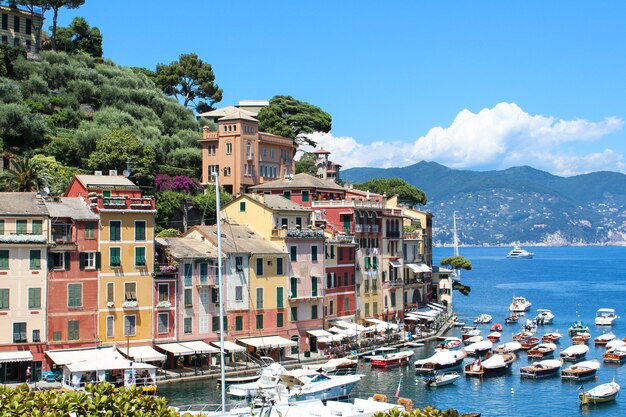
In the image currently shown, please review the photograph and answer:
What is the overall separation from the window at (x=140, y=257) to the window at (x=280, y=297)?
44.1 feet

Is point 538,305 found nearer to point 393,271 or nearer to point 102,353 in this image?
point 393,271

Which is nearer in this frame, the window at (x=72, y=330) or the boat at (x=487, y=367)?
the window at (x=72, y=330)

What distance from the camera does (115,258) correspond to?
66188mm

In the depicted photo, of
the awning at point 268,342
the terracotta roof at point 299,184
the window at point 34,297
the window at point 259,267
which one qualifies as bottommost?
the awning at point 268,342

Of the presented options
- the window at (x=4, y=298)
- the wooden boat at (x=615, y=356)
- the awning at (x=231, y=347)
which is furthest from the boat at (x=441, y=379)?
the window at (x=4, y=298)

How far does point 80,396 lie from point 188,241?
43252mm

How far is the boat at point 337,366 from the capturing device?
227ft

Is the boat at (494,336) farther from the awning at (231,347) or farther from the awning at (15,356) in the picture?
the awning at (15,356)

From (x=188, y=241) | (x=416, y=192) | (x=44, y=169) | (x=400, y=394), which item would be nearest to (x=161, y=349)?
(x=188, y=241)

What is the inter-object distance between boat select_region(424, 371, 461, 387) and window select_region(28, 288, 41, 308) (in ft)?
96.5

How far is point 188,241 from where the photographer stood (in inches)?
2938

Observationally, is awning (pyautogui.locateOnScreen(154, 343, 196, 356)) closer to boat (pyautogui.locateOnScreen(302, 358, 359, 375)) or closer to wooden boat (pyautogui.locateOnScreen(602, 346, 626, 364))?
boat (pyautogui.locateOnScreen(302, 358, 359, 375))

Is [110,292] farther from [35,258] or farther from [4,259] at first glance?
[4,259]

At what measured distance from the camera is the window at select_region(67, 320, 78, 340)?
64.2 metres
